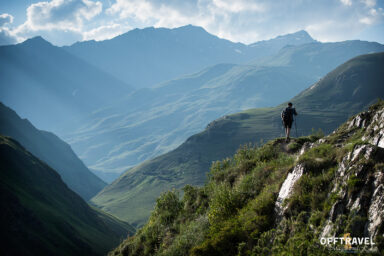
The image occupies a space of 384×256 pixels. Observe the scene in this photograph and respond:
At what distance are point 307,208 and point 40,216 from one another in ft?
386

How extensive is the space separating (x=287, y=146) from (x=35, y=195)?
443 feet

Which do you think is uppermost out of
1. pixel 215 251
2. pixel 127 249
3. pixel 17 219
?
pixel 215 251

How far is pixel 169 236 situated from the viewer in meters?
17.8

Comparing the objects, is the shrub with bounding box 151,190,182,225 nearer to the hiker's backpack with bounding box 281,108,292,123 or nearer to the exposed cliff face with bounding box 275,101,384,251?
the hiker's backpack with bounding box 281,108,292,123

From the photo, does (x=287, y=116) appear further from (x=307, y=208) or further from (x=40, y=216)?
(x=40, y=216)

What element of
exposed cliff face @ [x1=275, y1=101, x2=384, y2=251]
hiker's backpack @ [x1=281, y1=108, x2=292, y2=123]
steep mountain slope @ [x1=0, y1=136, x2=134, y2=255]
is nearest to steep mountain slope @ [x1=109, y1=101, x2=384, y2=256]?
exposed cliff face @ [x1=275, y1=101, x2=384, y2=251]

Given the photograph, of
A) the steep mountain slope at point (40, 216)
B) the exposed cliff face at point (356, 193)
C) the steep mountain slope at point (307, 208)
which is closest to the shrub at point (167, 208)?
the steep mountain slope at point (307, 208)

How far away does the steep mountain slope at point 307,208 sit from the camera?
8.77 metres

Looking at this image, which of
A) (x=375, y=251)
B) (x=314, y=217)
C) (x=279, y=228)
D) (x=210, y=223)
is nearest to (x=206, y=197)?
(x=210, y=223)

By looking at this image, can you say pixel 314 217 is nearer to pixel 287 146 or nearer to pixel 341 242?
pixel 341 242

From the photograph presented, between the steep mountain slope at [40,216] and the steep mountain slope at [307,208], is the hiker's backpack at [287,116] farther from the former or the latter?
the steep mountain slope at [40,216]

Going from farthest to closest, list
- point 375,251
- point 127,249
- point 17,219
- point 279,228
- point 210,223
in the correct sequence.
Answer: point 17,219
point 127,249
point 210,223
point 279,228
point 375,251

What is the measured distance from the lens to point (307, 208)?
34.7 feet

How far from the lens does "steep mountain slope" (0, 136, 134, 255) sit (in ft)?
299
